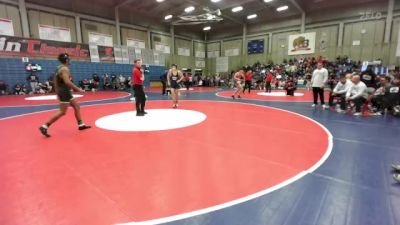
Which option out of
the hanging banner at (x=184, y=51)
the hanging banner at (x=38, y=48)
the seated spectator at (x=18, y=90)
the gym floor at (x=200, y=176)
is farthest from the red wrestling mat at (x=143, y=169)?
the hanging banner at (x=184, y=51)

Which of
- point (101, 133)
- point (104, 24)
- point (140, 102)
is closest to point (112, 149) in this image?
point (101, 133)

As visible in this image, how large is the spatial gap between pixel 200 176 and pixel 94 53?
62.8 feet

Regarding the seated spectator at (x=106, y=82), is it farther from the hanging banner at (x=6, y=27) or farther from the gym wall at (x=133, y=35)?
the hanging banner at (x=6, y=27)

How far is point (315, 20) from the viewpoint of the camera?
817 inches

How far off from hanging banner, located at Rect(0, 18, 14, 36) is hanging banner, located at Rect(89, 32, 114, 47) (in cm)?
511

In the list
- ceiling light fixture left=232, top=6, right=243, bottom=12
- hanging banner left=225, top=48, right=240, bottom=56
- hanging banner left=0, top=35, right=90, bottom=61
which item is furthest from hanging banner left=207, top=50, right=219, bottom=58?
hanging banner left=0, top=35, right=90, bottom=61

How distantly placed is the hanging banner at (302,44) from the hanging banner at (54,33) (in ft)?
64.6

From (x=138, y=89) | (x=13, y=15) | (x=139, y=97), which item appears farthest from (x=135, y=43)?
(x=139, y=97)

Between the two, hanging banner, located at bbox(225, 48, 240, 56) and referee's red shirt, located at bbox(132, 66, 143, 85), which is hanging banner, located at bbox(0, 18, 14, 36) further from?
hanging banner, located at bbox(225, 48, 240, 56)

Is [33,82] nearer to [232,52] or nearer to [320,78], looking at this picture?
[320,78]

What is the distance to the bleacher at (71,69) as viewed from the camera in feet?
48.5

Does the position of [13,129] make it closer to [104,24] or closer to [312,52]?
[104,24]

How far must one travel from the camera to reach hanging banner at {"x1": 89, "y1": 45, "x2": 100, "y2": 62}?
1855 cm

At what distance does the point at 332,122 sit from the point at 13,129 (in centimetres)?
765
